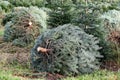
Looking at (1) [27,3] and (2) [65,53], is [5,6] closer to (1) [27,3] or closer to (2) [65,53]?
(1) [27,3]

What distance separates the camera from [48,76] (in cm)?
795

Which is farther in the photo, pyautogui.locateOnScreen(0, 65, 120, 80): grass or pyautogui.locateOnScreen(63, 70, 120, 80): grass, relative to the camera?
pyautogui.locateOnScreen(63, 70, 120, 80): grass

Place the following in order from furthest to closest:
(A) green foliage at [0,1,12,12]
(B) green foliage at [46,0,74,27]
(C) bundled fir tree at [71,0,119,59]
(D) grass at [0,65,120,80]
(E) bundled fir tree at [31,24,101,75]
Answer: (A) green foliage at [0,1,12,12] → (B) green foliage at [46,0,74,27] → (C) bundled fir tree at [71,0,119,59] → (E) bundled fir tree at [31,24,101,75] → (D) grass at [0,65,120,80]

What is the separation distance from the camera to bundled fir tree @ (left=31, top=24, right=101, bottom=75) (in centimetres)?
792

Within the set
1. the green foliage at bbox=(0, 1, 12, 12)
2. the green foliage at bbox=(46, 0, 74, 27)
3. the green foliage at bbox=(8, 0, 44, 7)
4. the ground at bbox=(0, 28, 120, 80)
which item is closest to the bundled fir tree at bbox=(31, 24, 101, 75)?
the ground at bbox=(0, 28, 120, 80)

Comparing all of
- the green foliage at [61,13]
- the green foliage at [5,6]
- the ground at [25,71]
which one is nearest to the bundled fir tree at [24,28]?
the ground at [25,71]

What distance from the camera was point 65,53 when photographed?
789cm

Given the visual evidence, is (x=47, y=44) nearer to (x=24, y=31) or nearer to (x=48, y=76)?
(x=48, y=76)

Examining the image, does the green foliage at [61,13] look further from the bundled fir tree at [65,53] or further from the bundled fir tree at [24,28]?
the bundled fir tree at [65,53]

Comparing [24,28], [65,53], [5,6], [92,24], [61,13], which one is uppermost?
[61,13]

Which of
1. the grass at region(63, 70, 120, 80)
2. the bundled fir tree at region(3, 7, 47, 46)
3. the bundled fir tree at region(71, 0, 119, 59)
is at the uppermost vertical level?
the bundled fir tree at region(71, 0, 119, 59)

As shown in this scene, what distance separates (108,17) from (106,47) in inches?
68.5

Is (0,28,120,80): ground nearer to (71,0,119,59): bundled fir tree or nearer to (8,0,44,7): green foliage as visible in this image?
(71,0,119,59): bundled fir tree

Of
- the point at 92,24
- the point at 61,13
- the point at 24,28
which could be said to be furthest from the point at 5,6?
the point at 92,24
